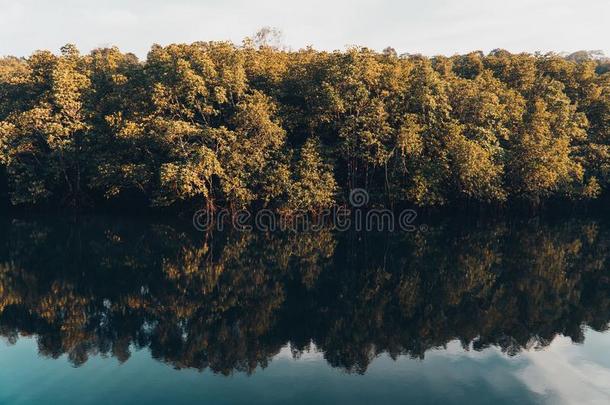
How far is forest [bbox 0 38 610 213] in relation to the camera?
44031 millimetres

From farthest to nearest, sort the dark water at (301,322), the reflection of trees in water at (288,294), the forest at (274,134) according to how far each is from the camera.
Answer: the forest at (274,134), the reflection of trees in water at (288,294), the dark water at (301,322)

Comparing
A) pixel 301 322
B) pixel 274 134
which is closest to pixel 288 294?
pixel 301 322

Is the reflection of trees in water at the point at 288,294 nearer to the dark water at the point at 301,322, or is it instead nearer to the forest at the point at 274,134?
the dark water at the point at 301,322

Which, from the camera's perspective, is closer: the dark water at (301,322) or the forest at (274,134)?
the dark water at (301,322)

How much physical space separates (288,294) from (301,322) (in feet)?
12.3

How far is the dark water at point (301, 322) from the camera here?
16.3 m

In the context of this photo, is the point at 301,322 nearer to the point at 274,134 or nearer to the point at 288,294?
the point at 288,294

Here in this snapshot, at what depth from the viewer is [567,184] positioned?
50.8 metres

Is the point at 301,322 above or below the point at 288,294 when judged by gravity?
below

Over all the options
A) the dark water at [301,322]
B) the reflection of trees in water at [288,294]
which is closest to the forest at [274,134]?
the reflection of trees in water at [288,294]

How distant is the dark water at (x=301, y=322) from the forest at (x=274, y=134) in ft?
33.6

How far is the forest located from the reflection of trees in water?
8.25 m

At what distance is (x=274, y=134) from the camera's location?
146 ft

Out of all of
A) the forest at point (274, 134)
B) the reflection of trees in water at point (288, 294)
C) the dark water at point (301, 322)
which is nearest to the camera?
the dark water at point (301, 322)
